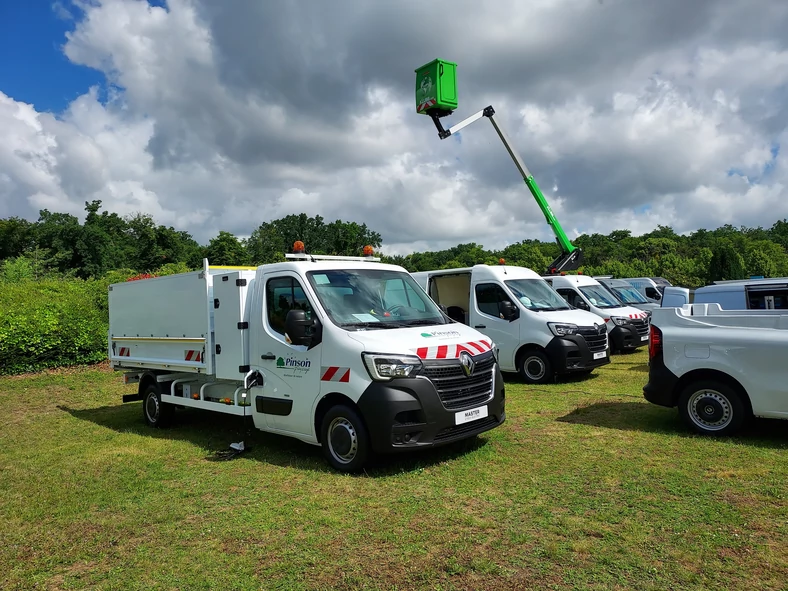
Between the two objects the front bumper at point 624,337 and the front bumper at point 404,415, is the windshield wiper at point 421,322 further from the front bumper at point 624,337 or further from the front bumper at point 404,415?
the front bumper at point 624,337

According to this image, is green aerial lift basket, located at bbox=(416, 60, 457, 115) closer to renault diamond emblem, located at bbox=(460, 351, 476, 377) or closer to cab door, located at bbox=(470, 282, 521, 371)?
cab door, located at bbox=(470, 282, 521, 371)

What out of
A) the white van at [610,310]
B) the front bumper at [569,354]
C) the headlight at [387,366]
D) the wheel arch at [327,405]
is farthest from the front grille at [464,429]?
the white van at [610,310]

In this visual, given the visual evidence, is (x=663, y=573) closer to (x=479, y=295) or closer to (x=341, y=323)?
(x=341, y=323)

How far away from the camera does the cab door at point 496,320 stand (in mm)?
11219

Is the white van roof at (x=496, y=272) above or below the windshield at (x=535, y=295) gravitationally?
above

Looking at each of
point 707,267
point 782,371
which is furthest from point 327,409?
point 707,267

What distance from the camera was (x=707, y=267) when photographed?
46.5 meters

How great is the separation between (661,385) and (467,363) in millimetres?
2614

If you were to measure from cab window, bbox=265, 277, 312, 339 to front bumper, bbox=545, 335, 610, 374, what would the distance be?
5962 millimetres

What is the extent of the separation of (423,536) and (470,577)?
667 millimetres

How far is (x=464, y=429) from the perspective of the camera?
5.76m

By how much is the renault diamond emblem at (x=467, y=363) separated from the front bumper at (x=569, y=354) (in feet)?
17.0

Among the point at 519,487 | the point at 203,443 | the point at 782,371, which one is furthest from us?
the point at 203,443

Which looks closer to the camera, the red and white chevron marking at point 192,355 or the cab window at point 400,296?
the cab window at point 400,296
